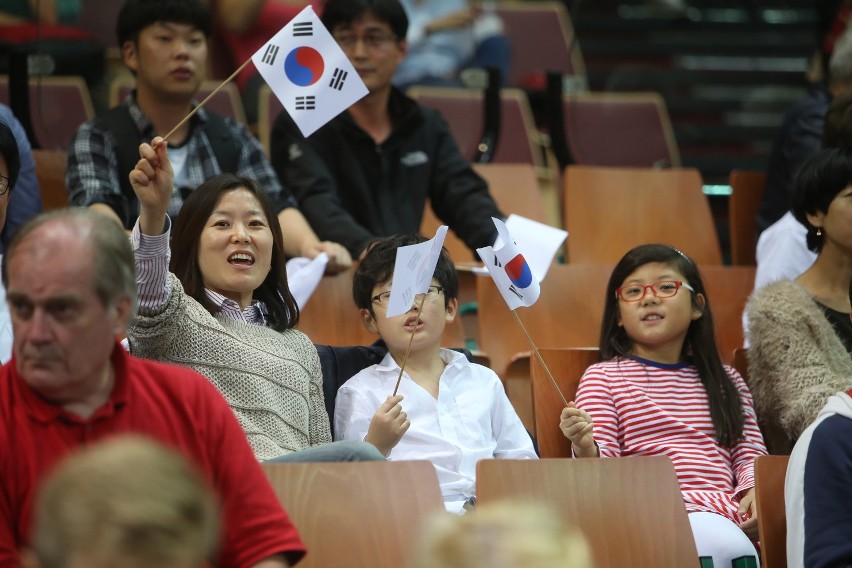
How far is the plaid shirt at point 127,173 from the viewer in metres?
3.60

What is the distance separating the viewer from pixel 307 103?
3.14m

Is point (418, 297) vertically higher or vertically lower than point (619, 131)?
lower

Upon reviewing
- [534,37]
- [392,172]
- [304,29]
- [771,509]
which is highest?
[534,37]

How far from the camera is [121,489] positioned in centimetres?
133

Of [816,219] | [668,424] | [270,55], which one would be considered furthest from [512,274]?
[816,219]

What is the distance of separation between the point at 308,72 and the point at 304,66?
0.02 meters

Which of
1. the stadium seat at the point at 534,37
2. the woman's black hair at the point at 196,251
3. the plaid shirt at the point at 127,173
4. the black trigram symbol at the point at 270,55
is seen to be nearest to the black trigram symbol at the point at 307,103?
the black trigram symbol at the point at 270,55

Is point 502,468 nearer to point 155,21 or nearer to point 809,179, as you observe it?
point 809,179

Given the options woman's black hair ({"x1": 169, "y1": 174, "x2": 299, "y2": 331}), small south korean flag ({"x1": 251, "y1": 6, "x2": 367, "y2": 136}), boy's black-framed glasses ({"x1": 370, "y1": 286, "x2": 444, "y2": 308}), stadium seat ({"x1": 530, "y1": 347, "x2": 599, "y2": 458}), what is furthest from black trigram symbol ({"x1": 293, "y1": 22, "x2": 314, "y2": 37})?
stadium seat ({"x1": 530, "y1": 347, "x2": 599, "y2": 458})

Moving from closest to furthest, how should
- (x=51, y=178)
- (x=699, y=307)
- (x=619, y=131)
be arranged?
(x=699, y=307) < (x=51, y=178) < (x=619, y=131)

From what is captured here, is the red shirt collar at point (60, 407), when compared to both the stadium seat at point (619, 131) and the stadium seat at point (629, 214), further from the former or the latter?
the stadium seat at point (619, 131)

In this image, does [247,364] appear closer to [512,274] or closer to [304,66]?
[512,274]

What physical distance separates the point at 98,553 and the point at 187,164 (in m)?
2.59

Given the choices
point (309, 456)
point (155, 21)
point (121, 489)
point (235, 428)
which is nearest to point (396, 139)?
point (155, 21)
